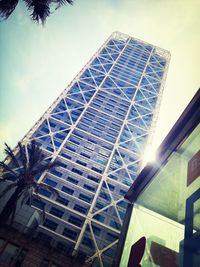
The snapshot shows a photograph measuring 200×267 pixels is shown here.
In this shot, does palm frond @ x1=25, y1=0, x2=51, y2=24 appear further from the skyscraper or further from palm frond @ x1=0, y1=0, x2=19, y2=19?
the skyscraper

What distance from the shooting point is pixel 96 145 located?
44406 millimetres

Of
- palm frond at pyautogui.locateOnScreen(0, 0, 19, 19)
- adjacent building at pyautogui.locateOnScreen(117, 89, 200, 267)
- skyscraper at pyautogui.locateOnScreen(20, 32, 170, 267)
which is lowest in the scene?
adjacent building at pyautogui.locateOnScreen(117, 89, 200, 267)

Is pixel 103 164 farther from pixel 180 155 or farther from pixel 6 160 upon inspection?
pixel 180 155

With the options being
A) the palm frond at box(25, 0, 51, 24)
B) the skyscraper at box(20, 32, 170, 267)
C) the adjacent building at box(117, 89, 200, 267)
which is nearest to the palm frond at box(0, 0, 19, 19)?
the palm frond at box(25, 0, 51, 24)

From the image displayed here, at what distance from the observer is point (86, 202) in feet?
118

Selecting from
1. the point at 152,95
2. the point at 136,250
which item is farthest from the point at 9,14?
the point at 152,95

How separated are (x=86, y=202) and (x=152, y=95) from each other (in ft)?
121

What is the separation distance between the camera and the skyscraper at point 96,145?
32750mm

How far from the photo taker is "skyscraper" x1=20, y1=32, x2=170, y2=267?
32750 millimetres

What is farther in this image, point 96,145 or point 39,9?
point 96,145

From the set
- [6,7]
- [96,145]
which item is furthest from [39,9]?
[96,145]

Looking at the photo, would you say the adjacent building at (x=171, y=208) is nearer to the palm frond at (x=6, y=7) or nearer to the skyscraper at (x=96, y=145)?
the palm frond at (x=6, y=7)

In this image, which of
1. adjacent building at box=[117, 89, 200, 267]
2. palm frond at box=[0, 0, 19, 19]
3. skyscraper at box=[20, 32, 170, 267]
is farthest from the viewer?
skyscraper at box=[20, 32, 170, 267]

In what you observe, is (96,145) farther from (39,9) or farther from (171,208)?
(171,208)
